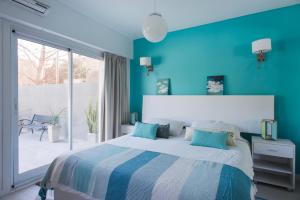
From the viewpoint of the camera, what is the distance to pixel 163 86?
3.76 metres

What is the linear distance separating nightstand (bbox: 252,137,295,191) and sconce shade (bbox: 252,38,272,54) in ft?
4.35

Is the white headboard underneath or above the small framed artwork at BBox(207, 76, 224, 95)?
underneath

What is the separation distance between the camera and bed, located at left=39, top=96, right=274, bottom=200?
1.33 meters

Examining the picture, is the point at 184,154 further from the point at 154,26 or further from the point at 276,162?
the point at 276,162

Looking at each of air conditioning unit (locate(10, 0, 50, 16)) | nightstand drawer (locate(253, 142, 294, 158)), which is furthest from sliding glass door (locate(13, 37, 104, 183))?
nightstand drawer (locate(253, 142, 294, 158))

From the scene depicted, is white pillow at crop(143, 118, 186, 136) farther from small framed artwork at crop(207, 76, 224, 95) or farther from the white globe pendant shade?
the white globe pendant shade

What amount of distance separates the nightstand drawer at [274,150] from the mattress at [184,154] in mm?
254

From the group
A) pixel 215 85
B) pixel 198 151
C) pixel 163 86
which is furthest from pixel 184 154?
pixel 163 86

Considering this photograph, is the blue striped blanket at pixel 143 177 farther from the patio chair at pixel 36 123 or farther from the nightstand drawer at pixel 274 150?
the nightstand drawer at pixel 274 150

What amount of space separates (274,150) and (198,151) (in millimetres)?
1178

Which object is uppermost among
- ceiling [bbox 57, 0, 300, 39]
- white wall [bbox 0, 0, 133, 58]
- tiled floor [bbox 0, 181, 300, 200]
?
ceiling [bbox 57, 0, 300, 39]

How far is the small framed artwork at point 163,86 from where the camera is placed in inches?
146

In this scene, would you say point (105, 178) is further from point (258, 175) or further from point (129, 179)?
point (258, 175)

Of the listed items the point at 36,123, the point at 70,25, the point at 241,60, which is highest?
the point at 70,25
